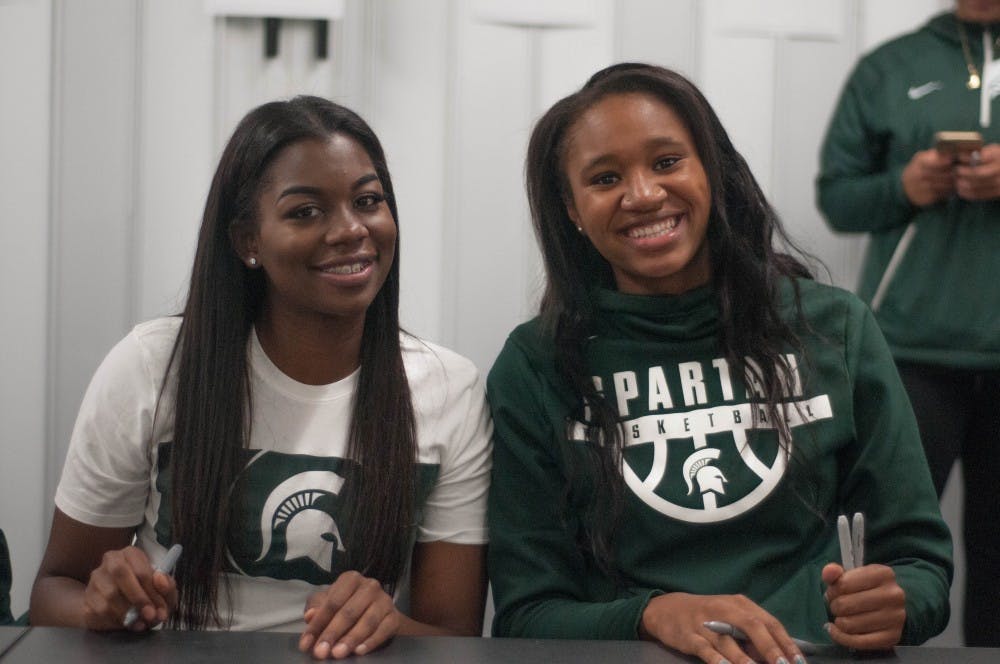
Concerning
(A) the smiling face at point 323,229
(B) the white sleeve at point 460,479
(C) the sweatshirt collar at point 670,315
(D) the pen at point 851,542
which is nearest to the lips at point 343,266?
(A) the smiling face at point 323,229

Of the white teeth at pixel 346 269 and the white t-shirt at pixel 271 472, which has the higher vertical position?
the white teeth at pixel 346 269

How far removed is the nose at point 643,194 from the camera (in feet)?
4.61

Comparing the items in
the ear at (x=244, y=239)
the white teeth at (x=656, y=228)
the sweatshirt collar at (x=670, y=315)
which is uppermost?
the white teeth at (x=656, y=228)

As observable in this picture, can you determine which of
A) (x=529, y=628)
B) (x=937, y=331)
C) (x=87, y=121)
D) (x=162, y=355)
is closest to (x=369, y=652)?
(x=529, y=628)

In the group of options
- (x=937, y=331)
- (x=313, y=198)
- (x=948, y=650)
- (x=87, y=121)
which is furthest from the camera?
(x=87, y=121)

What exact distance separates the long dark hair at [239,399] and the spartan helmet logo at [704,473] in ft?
1.10

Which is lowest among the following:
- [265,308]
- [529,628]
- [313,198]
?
[529,628]

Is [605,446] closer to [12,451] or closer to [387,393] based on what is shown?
[387,393]

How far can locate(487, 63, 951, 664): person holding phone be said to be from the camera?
4.41 feet

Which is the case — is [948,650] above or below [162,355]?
below

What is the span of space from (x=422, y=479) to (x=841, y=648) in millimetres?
590

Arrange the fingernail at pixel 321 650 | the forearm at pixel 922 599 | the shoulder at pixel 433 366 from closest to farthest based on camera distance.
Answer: the fingernail at pixel 321 650 < the forearm at pixel 922 599 < the shoulder at pixel 433 366

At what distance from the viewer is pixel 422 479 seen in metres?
1.46

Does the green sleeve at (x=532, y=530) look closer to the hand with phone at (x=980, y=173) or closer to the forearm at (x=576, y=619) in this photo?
the forearm at (x=576, y=619)
